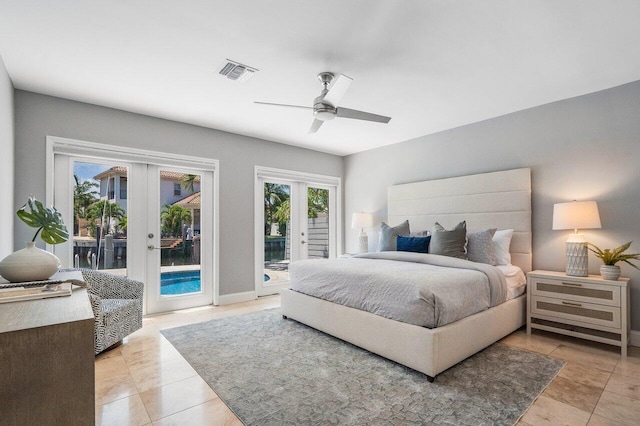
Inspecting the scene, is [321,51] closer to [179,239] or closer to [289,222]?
[179,239]

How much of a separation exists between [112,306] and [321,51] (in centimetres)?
284

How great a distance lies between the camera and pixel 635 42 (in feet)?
7.91

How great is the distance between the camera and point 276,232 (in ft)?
17.5

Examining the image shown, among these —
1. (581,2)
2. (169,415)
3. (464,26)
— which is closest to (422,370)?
(169,415)

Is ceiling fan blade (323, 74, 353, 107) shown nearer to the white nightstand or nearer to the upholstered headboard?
the upholstered headboard

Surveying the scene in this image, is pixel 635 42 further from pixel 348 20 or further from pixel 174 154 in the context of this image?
pixel 174 154

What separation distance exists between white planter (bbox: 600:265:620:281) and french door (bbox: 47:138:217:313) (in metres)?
4.31

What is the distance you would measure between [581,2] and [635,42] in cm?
87

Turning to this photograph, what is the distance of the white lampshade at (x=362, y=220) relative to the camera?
5395mm

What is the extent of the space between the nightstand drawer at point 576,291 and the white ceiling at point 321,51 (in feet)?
6.26

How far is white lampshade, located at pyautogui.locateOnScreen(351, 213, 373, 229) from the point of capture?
5395 mm

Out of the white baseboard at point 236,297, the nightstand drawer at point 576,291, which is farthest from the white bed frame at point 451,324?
the white baseboard at point 236,297

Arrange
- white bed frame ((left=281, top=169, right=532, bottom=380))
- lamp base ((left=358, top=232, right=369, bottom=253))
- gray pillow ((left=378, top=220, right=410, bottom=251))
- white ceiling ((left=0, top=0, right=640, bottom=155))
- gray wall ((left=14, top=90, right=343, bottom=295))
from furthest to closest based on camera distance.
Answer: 1. lamp base ((left=358, top=232, right=369, bottom=253))
2. gray pillow ((left=378, top=220, right=410, bottom=251))
3. gray wall ((left=14, top=90, right=343, bottom=295))
4. white bed frame ((left=281, top=169, right=532, bottom=380))
5. white ceiling ((left=0, top=0, right=640, bottom=155))

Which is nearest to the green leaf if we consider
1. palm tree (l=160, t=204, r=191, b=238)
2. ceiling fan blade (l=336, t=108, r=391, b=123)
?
palm tree (l=160, t=204, r=191, b=238)
